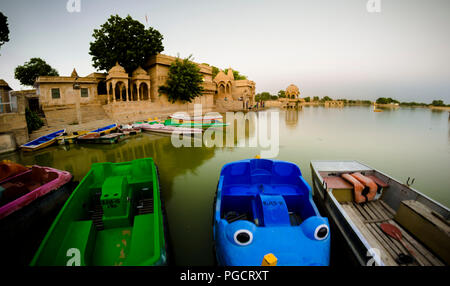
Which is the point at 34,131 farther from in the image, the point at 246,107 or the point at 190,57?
the point at 246,107

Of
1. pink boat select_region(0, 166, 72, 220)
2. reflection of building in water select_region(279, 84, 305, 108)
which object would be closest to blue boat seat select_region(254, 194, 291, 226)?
pink boat select_region(0, 166, 72, 220)

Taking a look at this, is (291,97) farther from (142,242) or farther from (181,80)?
(142,242)

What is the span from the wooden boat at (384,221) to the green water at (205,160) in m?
2.69

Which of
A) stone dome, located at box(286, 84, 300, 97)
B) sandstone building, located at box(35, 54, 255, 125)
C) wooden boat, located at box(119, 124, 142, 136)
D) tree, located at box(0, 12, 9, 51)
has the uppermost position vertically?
stone dome, located at box(286, 84, 300, 97)

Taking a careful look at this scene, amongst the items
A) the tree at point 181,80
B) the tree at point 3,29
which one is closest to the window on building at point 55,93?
the tree at point 3,29

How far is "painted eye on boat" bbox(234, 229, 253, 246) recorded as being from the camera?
279 cm

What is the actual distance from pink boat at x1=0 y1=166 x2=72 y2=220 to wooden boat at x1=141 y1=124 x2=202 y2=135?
10.5m

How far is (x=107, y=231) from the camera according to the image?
A: 3.71m

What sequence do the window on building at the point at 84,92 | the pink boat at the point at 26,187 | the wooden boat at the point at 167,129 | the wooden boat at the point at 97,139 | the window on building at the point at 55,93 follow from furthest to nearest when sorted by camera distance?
the window on building at the point at 84,92, the window on building at the point at 55,93, the wooden boat at the point at 167,129, the wooden boat at the point at 97,139, the pink boat at the point at 26,187

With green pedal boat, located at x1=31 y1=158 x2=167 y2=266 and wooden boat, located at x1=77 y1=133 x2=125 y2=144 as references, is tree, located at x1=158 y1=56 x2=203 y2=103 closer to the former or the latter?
wooden boat, located at x1=77 y1=133 x2=125 y2=144

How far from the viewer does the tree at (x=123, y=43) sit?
21.4m

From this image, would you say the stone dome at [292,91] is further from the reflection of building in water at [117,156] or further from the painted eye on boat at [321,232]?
the painted eye on boat at [321,232]
